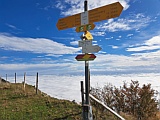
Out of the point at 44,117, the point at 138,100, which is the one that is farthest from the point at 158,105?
the point at 44,117

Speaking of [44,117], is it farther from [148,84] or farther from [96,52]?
[148,84]

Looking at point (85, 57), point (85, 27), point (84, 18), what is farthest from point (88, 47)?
point (84, 18)

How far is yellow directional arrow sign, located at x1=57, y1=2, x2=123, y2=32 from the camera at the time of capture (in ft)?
13.5

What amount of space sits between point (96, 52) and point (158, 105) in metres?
12.5

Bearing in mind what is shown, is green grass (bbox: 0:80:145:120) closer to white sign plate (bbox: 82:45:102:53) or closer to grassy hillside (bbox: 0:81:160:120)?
grassy hillside (bbox: 0:81:160:120)

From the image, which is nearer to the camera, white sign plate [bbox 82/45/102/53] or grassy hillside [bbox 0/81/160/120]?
white sign plate [bbox 82/45/102/53]

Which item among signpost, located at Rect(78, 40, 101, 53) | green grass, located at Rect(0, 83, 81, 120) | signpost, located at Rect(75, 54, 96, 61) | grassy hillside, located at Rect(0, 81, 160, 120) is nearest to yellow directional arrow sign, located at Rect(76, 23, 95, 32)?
signpost, located at Rect(78, 40, 101, 53)

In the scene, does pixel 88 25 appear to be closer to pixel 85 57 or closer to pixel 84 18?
pixel 84 18

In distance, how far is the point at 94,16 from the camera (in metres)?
4.33

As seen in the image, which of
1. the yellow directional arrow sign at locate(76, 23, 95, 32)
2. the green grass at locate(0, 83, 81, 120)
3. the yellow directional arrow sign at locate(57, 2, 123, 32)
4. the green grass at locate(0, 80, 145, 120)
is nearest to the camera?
the yellow directional arrow sign at locate(57, 2, 123, 32)

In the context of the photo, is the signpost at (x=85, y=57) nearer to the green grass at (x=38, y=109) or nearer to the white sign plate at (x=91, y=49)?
the white sign plate at (x=91, y=49)

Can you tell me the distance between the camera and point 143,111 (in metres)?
13.8

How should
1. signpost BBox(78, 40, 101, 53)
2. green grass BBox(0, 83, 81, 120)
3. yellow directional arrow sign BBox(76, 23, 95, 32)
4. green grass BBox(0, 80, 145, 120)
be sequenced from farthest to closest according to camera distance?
1. green grass BBox(0, 83, 81, 120)
2. green grass BBox(0, 80, 145, 120)
3. yellow directional arrow sign BBox(76, 23, 95, 32)
4. signpost BBox(78, 40, 101, 53)

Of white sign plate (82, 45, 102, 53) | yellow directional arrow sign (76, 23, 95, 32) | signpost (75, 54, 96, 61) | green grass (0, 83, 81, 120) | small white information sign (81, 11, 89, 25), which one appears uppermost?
small white information sign (81, 11, 89, 25)
